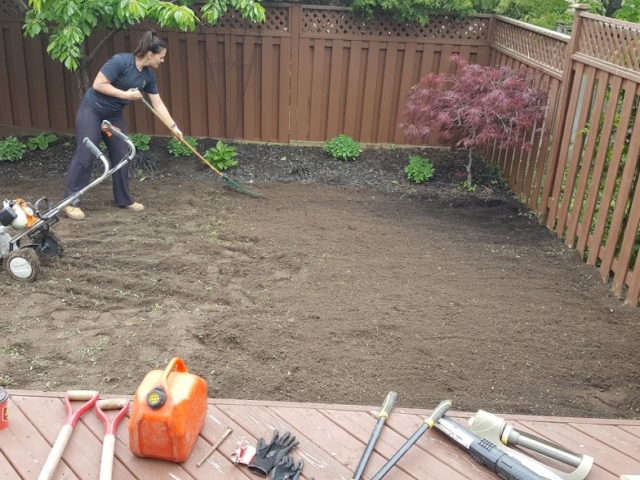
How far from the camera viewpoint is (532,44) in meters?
6.05

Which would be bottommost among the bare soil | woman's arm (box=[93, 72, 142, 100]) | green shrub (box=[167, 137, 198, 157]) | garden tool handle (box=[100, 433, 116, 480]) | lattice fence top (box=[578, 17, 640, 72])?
the bare soil

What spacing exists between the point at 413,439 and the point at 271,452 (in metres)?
0.58

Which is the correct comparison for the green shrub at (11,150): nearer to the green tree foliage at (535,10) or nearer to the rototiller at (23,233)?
the rototiller at (23,233)

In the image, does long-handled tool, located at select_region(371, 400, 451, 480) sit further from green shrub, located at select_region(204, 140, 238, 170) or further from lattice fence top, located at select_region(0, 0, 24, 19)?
lattice fence top, located at select_region(0, 0, 24, 19)

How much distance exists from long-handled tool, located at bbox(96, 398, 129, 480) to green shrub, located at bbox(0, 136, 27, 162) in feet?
17.1

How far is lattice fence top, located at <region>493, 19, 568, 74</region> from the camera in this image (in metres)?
5.52

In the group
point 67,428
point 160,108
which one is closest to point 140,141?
point 160,108

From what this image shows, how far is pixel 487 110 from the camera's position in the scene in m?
5.73

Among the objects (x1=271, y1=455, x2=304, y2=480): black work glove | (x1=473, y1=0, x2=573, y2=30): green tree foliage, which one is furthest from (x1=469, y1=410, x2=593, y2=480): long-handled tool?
(x1=473, y1=0, x2=573, y2=30): green tree foliage

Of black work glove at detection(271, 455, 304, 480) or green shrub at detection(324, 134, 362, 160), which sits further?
green shrub at detection(324, 134, 362, 160)

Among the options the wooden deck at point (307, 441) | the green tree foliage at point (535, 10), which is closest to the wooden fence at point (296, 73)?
the green tree foliage at point (535, 10)

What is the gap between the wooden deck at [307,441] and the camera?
2.43 meters

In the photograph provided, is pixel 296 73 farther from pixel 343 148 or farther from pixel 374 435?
pixel 374 435

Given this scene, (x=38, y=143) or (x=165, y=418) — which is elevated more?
(x=165, y=418)
